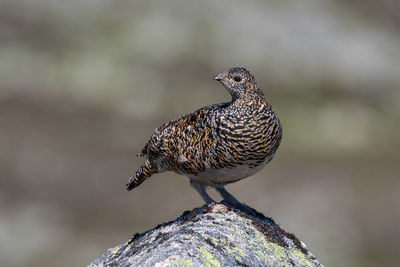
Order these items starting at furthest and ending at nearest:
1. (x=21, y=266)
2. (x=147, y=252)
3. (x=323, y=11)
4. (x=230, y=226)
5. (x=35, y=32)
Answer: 1. (x=323, y=11)
2. (x=35, y=32)
3. (x=21, y=266)
4. (x=230, y=226)
5. (x=147, y=252)

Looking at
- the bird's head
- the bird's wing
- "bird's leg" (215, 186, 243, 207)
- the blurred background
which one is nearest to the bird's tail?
the bird's wing

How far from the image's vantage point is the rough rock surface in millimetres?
4648

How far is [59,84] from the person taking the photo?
91.1ft

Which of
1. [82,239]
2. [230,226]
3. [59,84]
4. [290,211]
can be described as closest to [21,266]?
[82,239]

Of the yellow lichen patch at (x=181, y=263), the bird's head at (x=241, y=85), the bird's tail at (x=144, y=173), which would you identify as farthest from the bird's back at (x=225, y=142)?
the yellow lichen patch at (x=181, y=263)

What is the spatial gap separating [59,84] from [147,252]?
23.4 meters

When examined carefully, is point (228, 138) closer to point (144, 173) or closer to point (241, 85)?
point (241, 85)

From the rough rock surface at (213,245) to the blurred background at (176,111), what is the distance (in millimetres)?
11296

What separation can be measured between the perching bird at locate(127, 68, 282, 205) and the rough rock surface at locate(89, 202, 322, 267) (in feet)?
1.39

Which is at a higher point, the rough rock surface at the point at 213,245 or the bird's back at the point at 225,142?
the bird's back at the point at 225,142

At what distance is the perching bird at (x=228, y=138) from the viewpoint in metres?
6.29

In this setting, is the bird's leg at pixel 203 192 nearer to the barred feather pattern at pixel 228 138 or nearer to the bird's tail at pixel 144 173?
the barred feather pattern at pixel 228 138

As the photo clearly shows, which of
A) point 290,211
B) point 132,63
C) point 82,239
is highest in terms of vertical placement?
point 132,63

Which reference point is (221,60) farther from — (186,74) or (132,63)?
(132,63)
